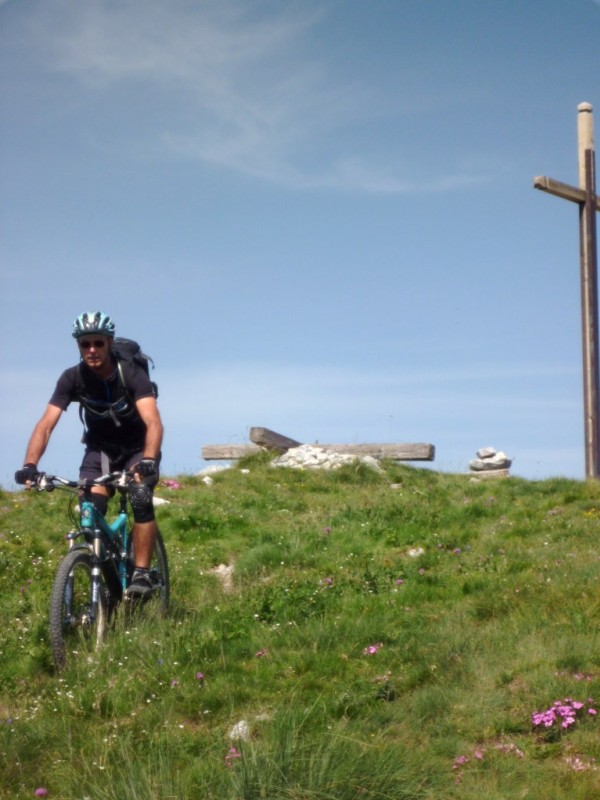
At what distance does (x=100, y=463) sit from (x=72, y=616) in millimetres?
1545

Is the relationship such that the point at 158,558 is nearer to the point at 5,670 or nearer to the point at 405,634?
the point at 5,670

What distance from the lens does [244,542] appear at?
14.0m

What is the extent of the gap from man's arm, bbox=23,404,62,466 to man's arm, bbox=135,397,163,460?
2.42 feet

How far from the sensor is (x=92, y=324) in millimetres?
9141

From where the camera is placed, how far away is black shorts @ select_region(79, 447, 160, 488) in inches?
381

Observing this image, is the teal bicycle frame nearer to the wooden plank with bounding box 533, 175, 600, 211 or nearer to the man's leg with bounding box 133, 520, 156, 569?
the man's leg with bounding box 133, 520, 156, 569

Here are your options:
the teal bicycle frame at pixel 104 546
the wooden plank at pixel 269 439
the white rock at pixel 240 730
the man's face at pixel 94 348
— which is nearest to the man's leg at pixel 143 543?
the teal bicycle frame at pixel 104 546

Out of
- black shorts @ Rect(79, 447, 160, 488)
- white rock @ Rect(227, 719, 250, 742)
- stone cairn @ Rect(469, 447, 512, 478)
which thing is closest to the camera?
white rock @ Rect(227, 719, 250, 742)

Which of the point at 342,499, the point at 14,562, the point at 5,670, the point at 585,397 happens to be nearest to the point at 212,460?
the point at 342,499

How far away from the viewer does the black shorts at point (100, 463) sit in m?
9.68

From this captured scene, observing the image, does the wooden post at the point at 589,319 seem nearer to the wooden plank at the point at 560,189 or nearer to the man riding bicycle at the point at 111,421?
the wooden plank at the point at 560,189

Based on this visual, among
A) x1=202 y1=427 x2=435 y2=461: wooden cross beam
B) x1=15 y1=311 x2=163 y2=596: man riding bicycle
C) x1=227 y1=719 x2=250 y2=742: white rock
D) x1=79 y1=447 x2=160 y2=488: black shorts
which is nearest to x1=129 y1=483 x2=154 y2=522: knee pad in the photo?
x1=15 y1=311 x2=163 y2=596: man riding bicycle

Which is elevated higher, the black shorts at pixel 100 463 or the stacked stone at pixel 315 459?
the stacked stone at pixel 315 459

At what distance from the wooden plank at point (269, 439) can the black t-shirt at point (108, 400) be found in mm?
11395
